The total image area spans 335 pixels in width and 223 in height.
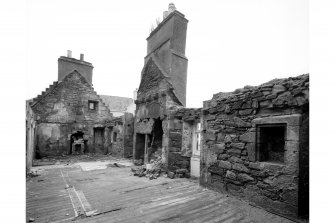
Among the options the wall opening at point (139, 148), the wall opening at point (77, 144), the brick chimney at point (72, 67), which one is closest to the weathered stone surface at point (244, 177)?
the wall opening at point (139, 148)

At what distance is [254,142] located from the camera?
154 inches

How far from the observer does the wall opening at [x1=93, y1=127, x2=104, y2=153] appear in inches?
574

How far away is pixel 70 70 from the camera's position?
1496 cm

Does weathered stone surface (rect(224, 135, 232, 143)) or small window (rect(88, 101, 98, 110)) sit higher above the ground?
small window (rect(88, 101, 98, 110))

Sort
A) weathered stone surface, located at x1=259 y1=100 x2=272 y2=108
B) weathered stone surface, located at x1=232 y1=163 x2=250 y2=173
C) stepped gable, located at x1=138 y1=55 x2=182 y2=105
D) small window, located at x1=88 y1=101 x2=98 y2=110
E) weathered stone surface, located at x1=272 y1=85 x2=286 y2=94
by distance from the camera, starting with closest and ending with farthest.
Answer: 1. weathered stone surface, located at x1=272 y1=85 x2=286 y2=94
2. weathered stone surface, located at x1=259 y1=100 x2=272 y2=108
3. weathered stone surface, located at x1=232 y1=163 x2=250 y2=173
4. stepped gable, located at x1=138 y1=55 x2=182 y2=105
5. small window, located at x1=88 y1=101 x2=98 y2=110

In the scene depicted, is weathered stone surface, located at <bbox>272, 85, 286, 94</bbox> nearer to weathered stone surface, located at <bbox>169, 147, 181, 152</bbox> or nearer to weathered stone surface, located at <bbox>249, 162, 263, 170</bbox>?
weathered stone surface, located at <bbox>249, 162, 263, 170</bbox>

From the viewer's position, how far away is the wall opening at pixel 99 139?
1458 cm

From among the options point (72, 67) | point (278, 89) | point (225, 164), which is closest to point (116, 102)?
point (72, 67)

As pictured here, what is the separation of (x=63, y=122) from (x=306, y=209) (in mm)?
14825

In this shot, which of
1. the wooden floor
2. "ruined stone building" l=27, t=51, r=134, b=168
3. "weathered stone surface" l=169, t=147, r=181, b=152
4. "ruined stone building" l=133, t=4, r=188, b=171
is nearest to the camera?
the wooden floor

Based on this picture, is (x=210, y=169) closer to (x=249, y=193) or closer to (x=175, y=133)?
(x=249, y=193)

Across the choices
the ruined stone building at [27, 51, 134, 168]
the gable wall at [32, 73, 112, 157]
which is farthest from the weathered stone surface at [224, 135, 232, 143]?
the gable wall at [32, 73, 112, 157]

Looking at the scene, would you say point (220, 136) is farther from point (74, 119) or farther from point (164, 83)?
point (74, 119)

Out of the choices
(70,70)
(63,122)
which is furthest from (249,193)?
(70,70)
